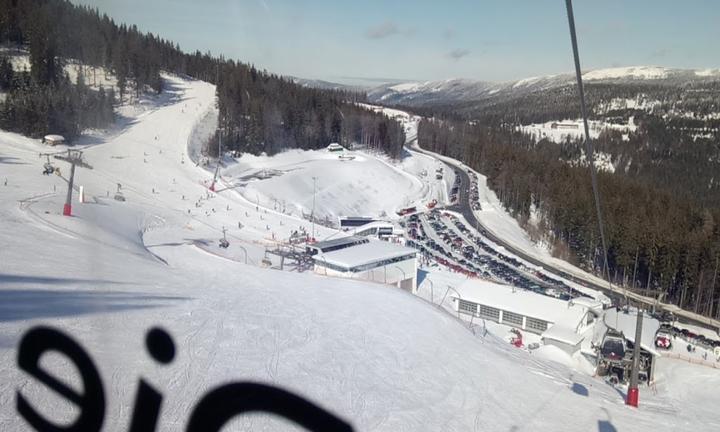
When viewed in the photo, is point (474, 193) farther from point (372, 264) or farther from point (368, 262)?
point (368, 262)

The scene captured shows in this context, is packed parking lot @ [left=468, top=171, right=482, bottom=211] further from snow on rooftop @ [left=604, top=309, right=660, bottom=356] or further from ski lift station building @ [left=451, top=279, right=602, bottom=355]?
snow on rooftop @ [left=604, top=309, right=660, bottom=356]

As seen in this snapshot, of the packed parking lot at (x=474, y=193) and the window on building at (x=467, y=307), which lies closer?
the window on building at (x=467, y=307)

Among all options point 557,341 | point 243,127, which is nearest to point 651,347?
point 557,341

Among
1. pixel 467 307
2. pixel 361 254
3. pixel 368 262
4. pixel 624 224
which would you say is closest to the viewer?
pixel 368 262

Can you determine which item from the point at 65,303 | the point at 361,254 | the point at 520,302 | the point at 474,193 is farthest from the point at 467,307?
the point at 474,193

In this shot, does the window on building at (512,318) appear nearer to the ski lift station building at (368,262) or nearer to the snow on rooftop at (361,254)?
the ski lift station building at (368,262)

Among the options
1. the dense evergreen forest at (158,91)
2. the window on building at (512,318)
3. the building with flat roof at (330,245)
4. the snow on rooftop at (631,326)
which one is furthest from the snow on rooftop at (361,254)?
the dense evergreen forest at (158,91)
